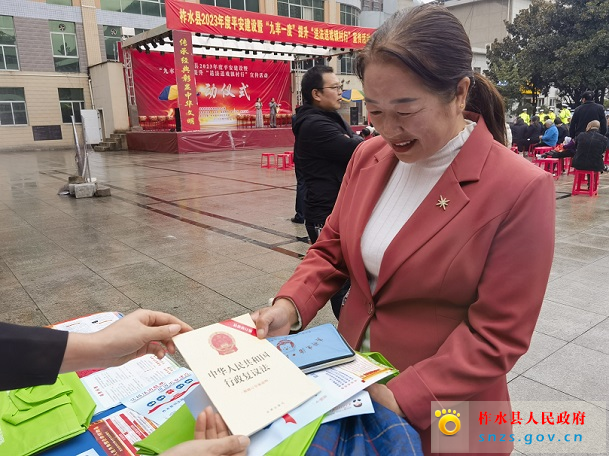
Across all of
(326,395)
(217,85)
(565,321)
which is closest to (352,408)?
(326,395)

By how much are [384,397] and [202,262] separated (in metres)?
3.65

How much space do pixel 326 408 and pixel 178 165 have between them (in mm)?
12663

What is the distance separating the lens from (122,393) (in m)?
1.47

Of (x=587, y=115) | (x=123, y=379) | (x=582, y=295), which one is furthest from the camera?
(x=587, y=115)

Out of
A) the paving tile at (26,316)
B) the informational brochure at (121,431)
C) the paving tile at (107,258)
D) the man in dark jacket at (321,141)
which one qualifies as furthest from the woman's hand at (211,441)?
the paving tile at (107,258)

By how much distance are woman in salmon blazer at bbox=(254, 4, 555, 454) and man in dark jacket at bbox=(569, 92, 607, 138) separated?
9.75m

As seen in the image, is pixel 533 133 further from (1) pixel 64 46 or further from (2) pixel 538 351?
(1) pixel 64 46

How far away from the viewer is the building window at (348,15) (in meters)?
29.3

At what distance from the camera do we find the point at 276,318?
1.20m

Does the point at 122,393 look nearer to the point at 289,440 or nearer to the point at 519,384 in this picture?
the point at 289,440

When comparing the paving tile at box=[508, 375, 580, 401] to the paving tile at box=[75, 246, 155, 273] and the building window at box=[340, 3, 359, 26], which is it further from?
the building window at box=[340, 3, 359, 26]

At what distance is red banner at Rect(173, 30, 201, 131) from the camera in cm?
1546

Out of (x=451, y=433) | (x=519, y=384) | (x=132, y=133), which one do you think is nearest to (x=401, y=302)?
(x=451, y=433)

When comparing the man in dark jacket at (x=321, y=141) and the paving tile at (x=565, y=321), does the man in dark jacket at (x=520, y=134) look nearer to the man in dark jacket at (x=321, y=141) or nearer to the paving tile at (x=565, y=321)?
the paving tile at (x=565, y=321)
